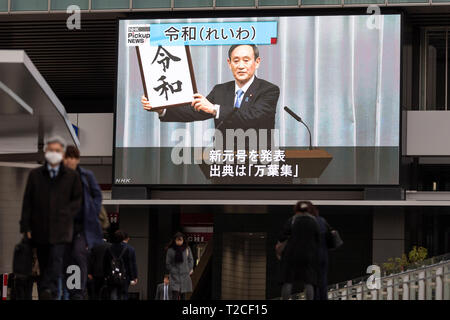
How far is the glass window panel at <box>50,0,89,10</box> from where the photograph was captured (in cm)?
3275

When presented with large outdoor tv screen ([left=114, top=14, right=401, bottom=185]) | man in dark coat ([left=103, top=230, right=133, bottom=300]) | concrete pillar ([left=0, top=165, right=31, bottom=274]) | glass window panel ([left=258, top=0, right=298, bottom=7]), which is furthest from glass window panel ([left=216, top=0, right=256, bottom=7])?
man in dark coat ([left=103, top=230, right=133, bottom=300])

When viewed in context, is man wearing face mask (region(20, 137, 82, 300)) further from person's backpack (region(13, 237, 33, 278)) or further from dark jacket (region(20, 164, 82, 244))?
person's backpack (region(13, 237, 33, 278))

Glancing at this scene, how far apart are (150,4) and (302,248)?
2054 cm

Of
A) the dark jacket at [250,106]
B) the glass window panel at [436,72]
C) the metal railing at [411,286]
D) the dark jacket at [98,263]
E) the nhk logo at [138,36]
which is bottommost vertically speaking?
the metal railing at [411,286]

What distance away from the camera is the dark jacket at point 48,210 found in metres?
11.4

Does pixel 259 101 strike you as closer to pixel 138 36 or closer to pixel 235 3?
pixel 235 3

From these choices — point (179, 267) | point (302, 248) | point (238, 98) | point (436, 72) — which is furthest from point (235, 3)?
point (302, 248)

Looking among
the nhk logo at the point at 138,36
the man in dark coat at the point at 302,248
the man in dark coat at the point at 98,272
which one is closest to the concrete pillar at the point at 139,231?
the nhk logo at the point at 138,36

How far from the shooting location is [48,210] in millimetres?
11453

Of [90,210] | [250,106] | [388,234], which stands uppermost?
[250,106]

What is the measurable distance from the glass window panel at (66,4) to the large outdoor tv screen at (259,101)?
5.35ft

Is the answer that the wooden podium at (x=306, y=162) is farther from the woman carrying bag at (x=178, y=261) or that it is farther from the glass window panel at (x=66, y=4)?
the woman carrying bag at (x=178, y=261)
